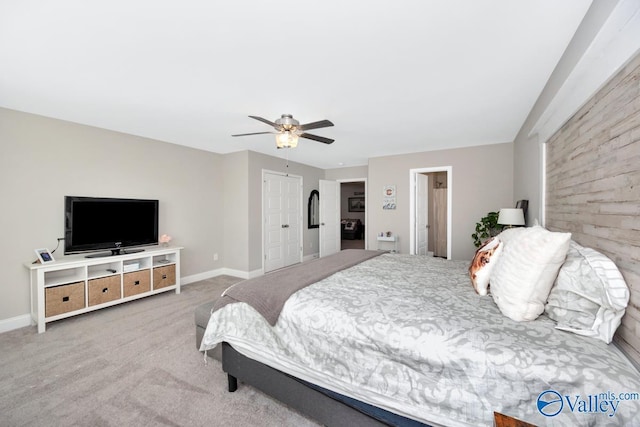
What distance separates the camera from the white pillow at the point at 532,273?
1.20 meters

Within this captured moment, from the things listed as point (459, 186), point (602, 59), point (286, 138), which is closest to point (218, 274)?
point (286, 138)

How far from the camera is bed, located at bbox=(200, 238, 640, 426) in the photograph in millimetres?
949

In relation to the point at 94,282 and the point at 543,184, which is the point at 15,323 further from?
the point at 543,184

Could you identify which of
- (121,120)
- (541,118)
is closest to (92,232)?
(121,120)

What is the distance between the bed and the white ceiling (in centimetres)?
167

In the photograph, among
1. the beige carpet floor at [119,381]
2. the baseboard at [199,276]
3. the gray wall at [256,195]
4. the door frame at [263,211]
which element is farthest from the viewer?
the door frame at [263,211]

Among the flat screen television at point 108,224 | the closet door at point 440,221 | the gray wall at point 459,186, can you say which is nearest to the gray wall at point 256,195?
the flat screen television at point 108,224

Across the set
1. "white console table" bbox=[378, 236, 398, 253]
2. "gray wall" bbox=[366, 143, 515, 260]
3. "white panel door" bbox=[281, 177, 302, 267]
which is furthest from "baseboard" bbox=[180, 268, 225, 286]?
"white console table" bbox=[378, 236, 398, 253]

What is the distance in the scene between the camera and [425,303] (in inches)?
59.1

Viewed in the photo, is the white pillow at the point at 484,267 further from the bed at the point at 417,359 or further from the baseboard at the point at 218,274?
the baseboard at the point at 218,274

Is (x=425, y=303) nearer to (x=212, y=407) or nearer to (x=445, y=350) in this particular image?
(x=445, y=350)

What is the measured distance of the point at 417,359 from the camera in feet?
3.91

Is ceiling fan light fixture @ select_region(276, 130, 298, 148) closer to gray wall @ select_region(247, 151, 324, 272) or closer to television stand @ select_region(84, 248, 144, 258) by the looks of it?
gray wall @ select_region(247, 151, 324, 272)

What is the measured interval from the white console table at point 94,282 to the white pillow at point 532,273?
4025 mm
